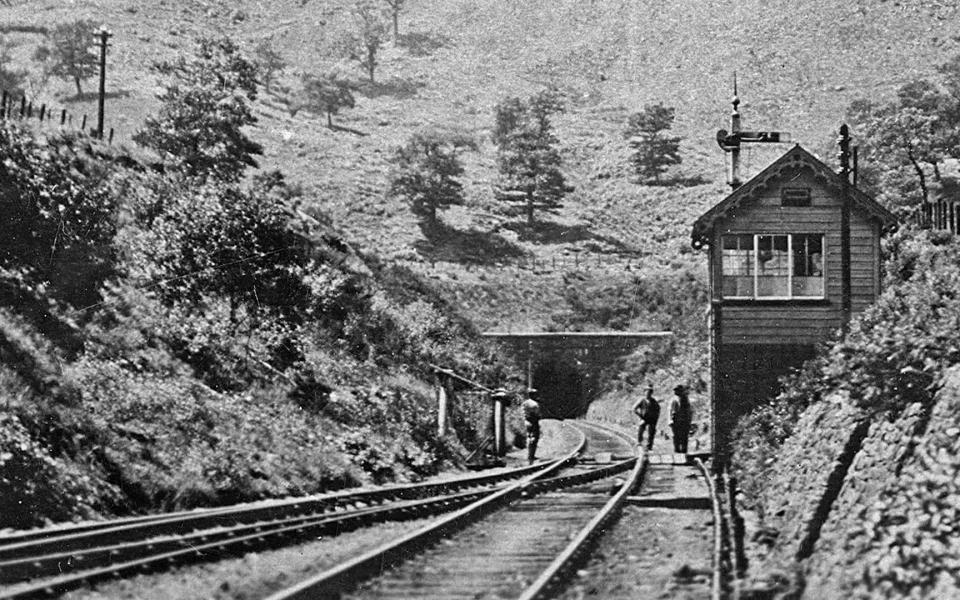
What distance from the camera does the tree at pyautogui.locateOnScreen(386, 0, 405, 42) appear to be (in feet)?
503

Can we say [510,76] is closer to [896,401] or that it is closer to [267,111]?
[267,111]

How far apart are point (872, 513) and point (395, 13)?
149 m

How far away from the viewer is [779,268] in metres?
26.7

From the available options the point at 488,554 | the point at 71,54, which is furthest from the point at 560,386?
the point at 71,54

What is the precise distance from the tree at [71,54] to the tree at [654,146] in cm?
4603

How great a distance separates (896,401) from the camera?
1316 cm

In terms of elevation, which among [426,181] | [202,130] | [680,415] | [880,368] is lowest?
[680,415]

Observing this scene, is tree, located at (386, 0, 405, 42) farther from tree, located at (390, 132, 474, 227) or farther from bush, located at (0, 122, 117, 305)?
bush, located at (0, 122, 117, 305)

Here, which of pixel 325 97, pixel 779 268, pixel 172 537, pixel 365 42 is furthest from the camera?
pixel 365 42

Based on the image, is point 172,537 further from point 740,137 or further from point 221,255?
point 740,137

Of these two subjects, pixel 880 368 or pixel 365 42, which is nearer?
pixel 880 368

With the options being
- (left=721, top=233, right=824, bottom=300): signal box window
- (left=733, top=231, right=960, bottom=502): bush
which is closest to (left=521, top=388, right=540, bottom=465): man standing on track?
(left=733, top=231, right=960, bottom=502): bush

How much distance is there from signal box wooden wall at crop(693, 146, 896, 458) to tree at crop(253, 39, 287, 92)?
95068 mm

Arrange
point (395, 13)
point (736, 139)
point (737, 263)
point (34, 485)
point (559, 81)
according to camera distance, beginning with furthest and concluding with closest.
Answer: point (395, 13) < point (559, 81) < point (736, 139) < point (737, 263) < point (34, 485)
